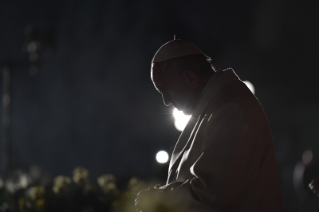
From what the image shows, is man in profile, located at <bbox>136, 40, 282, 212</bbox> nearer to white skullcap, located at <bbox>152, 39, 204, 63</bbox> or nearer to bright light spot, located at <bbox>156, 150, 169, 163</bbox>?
white skullcap, located at <bbox>152, 39, 204, 63</bbox>

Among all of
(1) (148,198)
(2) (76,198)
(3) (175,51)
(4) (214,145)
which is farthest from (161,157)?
(4) (214,145)

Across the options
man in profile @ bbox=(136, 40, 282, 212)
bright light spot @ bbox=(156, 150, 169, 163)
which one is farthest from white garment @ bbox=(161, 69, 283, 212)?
bright light spot @ bbox=(156, 150, 169, 163)

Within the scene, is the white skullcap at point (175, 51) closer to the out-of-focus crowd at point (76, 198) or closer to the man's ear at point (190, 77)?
the man's ear at point (190, 77)

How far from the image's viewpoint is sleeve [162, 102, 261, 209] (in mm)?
2061

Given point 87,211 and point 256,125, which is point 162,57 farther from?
point 87,211

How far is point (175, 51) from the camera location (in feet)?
8.33

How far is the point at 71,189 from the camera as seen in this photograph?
5.63 m

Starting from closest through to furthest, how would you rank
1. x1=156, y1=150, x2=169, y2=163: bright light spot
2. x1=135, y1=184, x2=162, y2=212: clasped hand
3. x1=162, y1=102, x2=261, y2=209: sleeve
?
x1=162, y1=102, x2=261, y2=209: sleeve, x1=135, y1=184, x2=162, y2=212: clasped hand, x1=156, y1=150, x2=169, y2=163: bright light spot

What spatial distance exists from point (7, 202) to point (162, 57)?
4075 mm

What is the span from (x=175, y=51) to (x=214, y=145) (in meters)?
0.70

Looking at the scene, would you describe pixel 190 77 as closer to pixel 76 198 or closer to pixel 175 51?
pixel 175 51

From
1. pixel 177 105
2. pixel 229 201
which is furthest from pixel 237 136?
pixel 177 105

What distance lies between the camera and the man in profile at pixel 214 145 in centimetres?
207

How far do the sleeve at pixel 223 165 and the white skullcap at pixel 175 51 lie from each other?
532 millimetres
